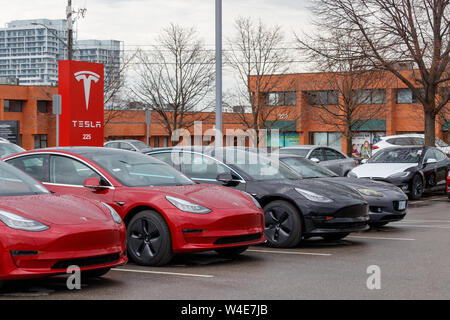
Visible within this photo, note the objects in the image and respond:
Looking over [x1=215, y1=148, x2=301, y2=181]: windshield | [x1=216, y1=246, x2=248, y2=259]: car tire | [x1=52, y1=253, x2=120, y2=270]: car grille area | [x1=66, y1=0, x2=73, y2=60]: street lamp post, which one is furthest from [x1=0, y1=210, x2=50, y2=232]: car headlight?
[x1=66, y1=0, x2=73, y2=60]: street lamp post

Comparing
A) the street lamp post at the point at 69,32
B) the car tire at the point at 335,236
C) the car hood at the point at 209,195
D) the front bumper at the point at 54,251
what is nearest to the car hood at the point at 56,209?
the front bumper at the point at 54,251

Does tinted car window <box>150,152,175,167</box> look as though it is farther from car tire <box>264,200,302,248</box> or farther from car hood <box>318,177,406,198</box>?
car hood <box>318,177,406,198</box>

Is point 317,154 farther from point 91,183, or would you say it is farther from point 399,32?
point 91,183

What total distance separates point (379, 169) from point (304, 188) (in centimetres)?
915

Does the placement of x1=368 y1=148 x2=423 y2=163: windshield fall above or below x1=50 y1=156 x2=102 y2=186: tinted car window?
above

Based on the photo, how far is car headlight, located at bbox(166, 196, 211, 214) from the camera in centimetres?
812

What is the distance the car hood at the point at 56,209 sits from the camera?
6.61 metres

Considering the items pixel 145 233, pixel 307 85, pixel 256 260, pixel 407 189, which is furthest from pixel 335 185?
pixel 307 85

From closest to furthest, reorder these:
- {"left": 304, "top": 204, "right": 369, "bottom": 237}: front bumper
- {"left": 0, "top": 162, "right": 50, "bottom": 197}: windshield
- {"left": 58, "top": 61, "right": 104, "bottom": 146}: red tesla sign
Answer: {"left": 0, "top": 162, "right": 50, "bottom": 197}: windshield, {"left": 304, "top": 204, "right": 369, "bottom": 237}: front bumper, {"left": 58, "top": 61, "right": 104, "bottom": 146}: red tesla sign

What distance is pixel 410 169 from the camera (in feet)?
61.5

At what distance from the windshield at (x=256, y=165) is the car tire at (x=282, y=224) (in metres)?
0.67

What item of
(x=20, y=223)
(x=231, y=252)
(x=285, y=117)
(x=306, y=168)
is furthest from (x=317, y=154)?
(x=285, y=117)

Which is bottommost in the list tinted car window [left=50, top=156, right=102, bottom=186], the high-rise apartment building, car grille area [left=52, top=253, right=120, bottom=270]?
car grille area [left=52, top=253, right=120, bottom=270]

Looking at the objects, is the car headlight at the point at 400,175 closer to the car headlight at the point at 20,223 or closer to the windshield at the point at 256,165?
the windshield at the point at 256,165
